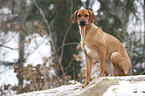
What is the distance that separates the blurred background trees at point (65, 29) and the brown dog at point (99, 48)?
3.45 meters

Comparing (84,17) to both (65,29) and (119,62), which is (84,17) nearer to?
(119,62)

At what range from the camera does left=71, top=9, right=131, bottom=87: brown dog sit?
3119mm

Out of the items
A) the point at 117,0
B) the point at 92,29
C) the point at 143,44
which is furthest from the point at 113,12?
the point at 92,29

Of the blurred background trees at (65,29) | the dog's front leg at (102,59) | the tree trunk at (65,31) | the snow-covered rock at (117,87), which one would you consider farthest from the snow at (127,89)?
the tree trunk at (65,31)

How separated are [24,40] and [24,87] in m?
1.85

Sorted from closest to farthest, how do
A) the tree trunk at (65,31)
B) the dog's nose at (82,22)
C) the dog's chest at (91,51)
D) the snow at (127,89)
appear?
the snow at (127,89) → the dog's nose at (82,22) → the dog's chest at (91,51) → the tree trunk at (65,31)

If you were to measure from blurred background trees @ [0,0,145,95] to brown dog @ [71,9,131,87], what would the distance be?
3454 mm

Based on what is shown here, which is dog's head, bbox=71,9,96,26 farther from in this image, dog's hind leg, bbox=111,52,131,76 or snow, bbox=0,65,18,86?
snow, bbox=0,65,18,86

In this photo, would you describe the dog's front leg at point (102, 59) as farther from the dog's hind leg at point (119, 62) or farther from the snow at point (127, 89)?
the snow at point (127, 89)

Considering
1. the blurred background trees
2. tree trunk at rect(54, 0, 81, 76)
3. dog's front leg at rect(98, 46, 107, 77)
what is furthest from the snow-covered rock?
tree trunk at rect(54, 0, 81, 76)

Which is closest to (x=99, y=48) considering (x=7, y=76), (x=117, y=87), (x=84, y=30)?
(x=84, y=30)

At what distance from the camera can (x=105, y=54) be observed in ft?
10.4

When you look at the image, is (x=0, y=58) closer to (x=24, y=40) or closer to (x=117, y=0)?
(x=24, y=40)

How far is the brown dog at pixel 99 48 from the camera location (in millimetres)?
3119
